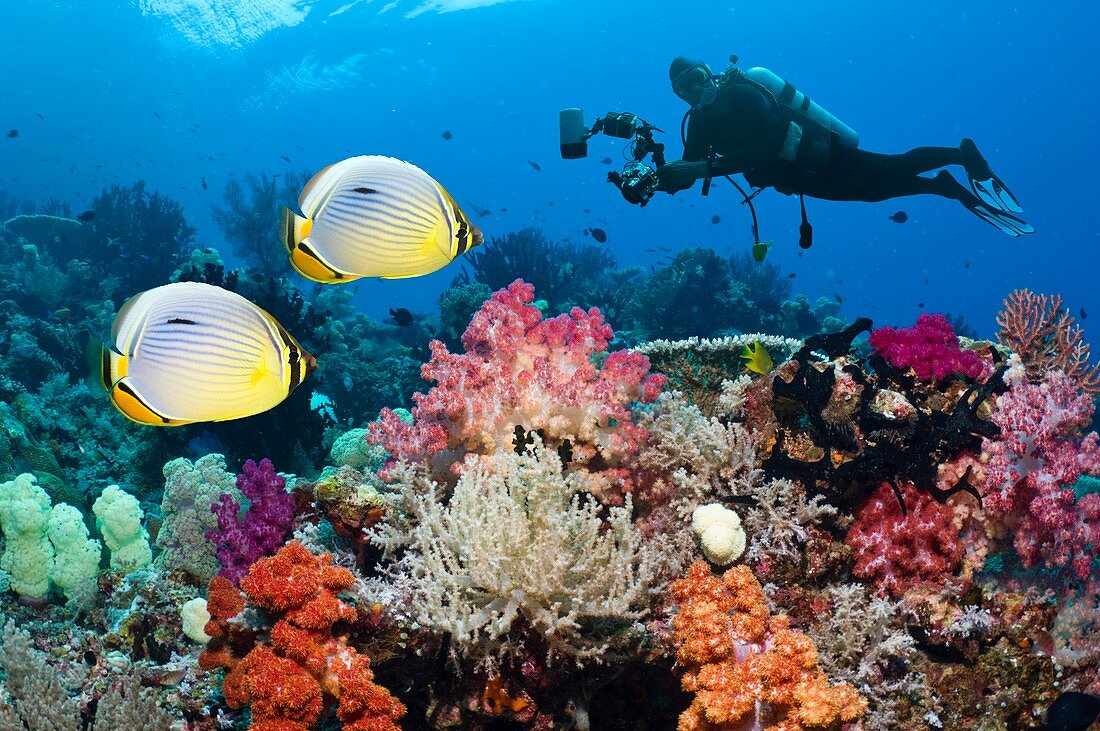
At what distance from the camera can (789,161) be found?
21.0 feet

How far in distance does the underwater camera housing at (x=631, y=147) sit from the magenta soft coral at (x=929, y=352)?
2.65m

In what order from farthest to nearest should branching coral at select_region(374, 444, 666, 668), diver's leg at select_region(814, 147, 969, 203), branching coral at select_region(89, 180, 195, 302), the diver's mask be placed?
branching coral at select_region(89, 180, 195, 302) < diver's leg at select_region(814, 147, 969, 203) < the diver's mask < branching coral at select_region(374, 444, 666, 668)

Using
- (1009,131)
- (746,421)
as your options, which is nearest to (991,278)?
(1009,131)

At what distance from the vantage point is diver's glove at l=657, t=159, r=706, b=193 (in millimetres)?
5719

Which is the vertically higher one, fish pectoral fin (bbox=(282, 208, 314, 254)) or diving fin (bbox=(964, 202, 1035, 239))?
diving fin (bbox=(964, 202, 1035, 239))

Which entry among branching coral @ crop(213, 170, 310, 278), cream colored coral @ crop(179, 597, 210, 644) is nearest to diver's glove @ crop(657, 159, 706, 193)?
cream colored coral @ crop(179, 597, 210, 644)

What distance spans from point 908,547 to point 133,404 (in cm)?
314

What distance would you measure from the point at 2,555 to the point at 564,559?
182 inches

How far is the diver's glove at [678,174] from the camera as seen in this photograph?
5.72 m

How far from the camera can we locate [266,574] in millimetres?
2424

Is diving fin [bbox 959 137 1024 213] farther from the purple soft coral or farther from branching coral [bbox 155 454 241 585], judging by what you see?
branching coral [bbox 155 454 241 585]

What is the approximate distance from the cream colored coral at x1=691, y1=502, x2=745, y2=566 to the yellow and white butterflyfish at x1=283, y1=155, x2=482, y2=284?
5.65 feet

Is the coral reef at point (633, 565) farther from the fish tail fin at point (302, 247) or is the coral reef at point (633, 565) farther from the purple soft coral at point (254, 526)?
the fish tail fin at point (302, 247)

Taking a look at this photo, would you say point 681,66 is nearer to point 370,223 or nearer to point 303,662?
point 370,223
